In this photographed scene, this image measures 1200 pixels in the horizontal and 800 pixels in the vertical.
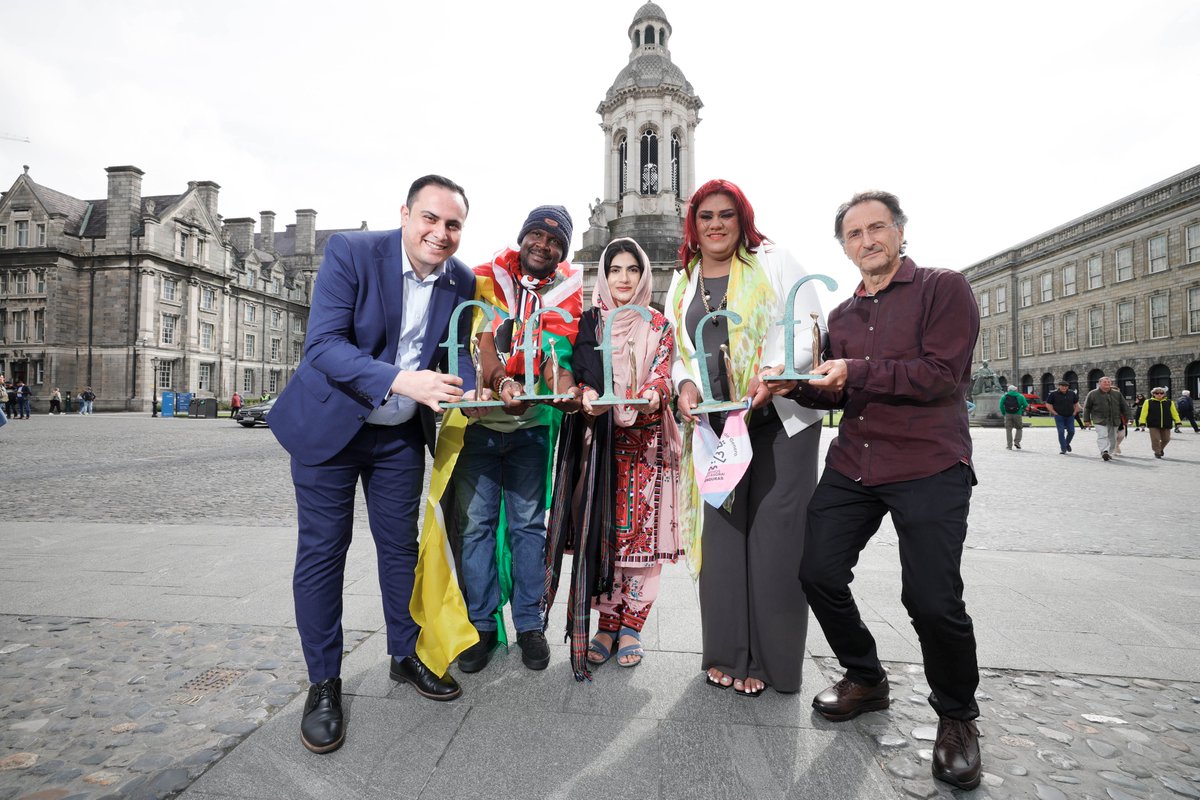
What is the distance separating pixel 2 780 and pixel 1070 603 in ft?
17.2

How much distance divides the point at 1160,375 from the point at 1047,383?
8.45 m

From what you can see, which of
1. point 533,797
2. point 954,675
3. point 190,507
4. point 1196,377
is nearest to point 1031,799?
point 954,675

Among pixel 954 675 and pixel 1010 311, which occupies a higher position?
pixel 1010 311

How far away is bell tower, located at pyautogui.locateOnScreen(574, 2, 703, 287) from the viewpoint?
31344 millimetres

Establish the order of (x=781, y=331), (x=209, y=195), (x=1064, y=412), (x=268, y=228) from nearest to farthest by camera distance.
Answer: (x=781, y=331), (x=1064, y=412), (x=209, y=195), (x=268, y=228)

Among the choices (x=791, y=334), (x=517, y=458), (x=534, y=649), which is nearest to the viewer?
(x=791, y=334)

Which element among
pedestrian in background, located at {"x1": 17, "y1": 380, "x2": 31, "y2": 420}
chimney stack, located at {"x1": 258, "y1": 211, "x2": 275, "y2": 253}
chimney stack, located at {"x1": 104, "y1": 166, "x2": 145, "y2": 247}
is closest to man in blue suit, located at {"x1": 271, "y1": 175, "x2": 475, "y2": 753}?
pedestrian in background, located at {"x1": 17, "y1": 380, "x2": 31, "y2": 420}

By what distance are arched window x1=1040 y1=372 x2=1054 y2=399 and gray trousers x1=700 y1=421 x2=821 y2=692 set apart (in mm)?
50746

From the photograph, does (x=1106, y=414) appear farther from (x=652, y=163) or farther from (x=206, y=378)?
(x=206, y=378)

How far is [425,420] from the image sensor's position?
8.84 feet

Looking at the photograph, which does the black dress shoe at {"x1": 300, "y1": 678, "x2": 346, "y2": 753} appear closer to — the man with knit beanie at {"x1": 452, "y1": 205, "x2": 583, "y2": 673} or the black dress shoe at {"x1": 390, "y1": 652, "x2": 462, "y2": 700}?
the black dress shoe at {"x1": 390, "y1": 652, "x2": 462, "y2": 700}

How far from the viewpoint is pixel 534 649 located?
2900mm

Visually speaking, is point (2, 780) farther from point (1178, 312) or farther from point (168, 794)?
point (1178, 312)

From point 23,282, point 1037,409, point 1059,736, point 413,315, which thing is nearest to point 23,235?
point 23,282
